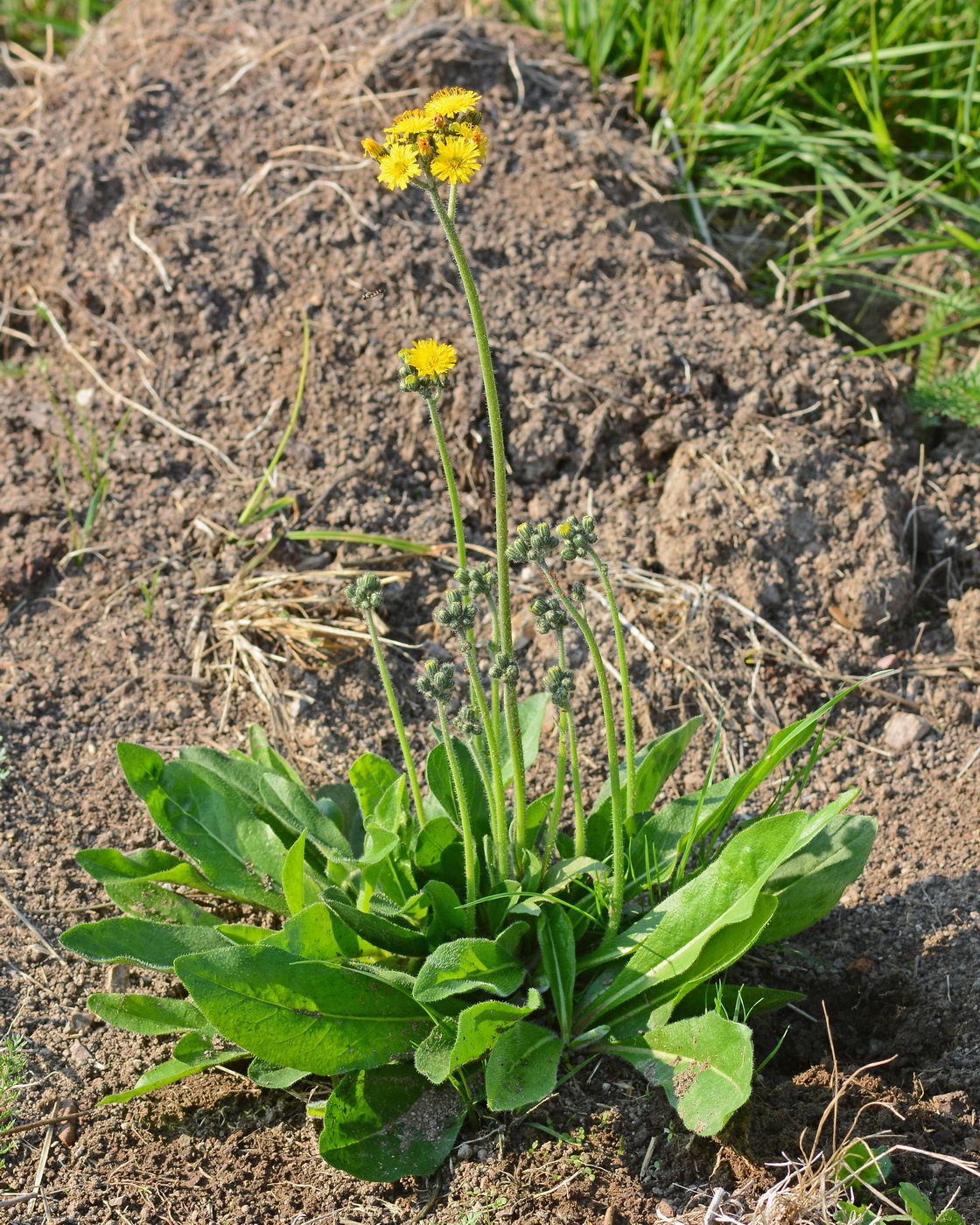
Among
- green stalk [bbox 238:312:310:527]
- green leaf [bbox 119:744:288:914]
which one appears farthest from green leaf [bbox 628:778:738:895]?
green stalk [bbox 238:312:310:527]

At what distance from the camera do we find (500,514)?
202cm

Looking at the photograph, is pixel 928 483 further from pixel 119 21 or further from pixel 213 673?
pixel 119 21

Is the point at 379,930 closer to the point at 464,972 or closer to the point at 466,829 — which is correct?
the point at 464,972

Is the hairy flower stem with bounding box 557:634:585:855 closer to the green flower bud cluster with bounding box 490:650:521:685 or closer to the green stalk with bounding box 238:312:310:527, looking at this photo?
the green flower bud cluster with bounding box 490:650:521:685

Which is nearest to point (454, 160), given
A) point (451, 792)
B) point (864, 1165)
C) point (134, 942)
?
point (451, 792)

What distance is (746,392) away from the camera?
11.9ft

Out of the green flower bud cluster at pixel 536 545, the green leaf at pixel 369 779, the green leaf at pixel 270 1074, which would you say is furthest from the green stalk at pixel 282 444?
the green leaf at pixel 270 1074

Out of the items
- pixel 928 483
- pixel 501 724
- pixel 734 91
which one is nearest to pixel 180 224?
pixel 734 91

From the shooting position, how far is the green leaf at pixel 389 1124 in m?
2.17

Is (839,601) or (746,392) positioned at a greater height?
(746,392)

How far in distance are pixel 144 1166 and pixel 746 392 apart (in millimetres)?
2666

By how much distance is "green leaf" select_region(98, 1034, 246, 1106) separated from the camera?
229cm

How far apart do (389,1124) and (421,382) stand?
4.62 feet

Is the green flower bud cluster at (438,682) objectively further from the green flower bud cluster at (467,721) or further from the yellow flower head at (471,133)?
the yellow flower head at (471,133)
